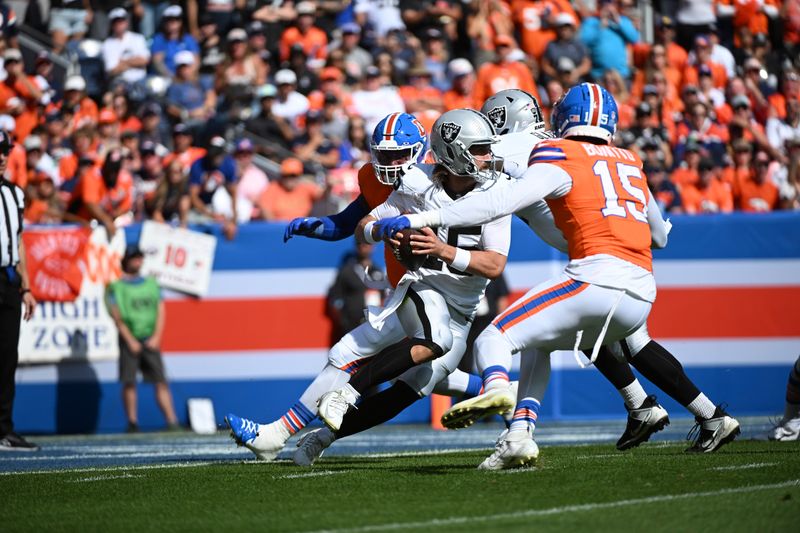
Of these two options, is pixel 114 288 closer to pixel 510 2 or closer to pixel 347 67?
pixel 347 67

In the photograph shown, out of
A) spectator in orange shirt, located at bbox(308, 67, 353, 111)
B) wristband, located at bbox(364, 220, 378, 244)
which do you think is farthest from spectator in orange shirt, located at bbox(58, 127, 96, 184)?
wristband, located at bbox(364, 220, 378, 244)

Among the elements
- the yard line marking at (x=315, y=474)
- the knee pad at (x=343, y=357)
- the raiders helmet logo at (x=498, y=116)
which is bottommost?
the yard line marking at (x=315, y=474)

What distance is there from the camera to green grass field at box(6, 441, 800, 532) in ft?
14.9

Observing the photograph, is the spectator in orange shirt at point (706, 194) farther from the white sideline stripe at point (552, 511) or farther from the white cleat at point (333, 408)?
the white sideline stripe at point (552, 511)

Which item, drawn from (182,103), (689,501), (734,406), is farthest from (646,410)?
(182,103)

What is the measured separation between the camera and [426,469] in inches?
244

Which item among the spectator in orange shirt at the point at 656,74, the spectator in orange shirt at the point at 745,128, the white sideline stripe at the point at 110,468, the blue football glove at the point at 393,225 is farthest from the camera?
the spectator in orange shirt at the point at 656,74

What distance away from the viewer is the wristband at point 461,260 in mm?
5797

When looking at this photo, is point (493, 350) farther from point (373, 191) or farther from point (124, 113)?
point (124, 113)

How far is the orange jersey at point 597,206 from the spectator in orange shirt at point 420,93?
7.50m

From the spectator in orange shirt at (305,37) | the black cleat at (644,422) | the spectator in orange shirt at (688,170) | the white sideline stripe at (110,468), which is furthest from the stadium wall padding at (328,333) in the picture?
the black cleat at (644,422)

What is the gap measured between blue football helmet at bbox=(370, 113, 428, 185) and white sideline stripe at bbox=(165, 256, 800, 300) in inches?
187

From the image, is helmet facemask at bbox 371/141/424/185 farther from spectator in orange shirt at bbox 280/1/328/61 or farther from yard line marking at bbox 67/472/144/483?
spectator in orange shirt at bbox 280/1/328/61

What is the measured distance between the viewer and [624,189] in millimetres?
5684
